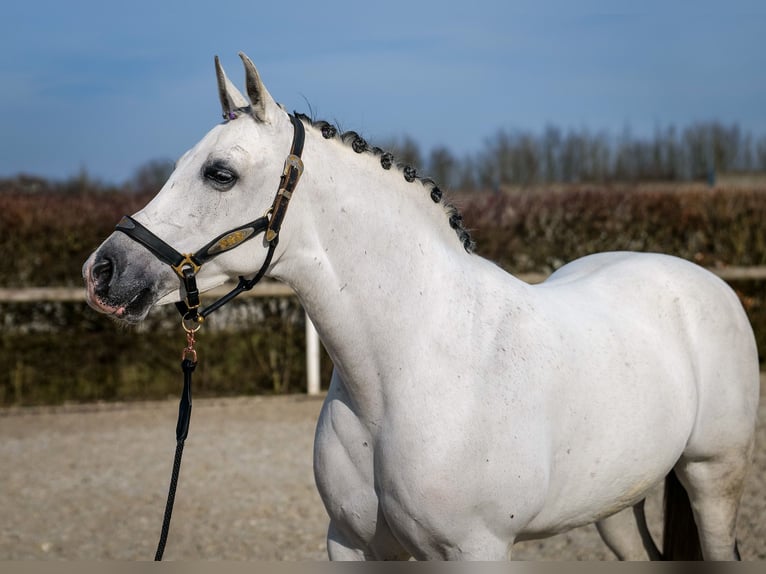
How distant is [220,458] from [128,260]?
4516 millimetres

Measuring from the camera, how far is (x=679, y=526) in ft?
11.4

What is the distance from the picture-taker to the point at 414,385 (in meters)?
2.34

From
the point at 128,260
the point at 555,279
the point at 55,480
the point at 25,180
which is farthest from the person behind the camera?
the point at 25,180

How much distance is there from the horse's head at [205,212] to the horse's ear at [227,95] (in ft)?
0.08

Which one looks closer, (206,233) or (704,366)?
(206,233)

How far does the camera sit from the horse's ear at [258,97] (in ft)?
7.25

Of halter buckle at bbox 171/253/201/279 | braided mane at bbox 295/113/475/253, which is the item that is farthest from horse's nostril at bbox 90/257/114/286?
braided mane at bbox 295/113/475/253

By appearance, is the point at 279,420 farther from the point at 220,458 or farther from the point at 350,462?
the point at 350,462

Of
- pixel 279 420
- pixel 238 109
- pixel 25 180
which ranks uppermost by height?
pixel 238 109

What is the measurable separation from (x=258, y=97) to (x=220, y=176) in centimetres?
24

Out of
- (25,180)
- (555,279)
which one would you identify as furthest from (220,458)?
(25,180)

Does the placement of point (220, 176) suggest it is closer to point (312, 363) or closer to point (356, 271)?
point (356, 271)

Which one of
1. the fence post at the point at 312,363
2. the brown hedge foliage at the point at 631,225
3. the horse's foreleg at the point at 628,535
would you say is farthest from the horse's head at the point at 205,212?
the brown hedge foliage at the point at 631,225

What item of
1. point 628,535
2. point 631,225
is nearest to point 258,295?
point 631,225
